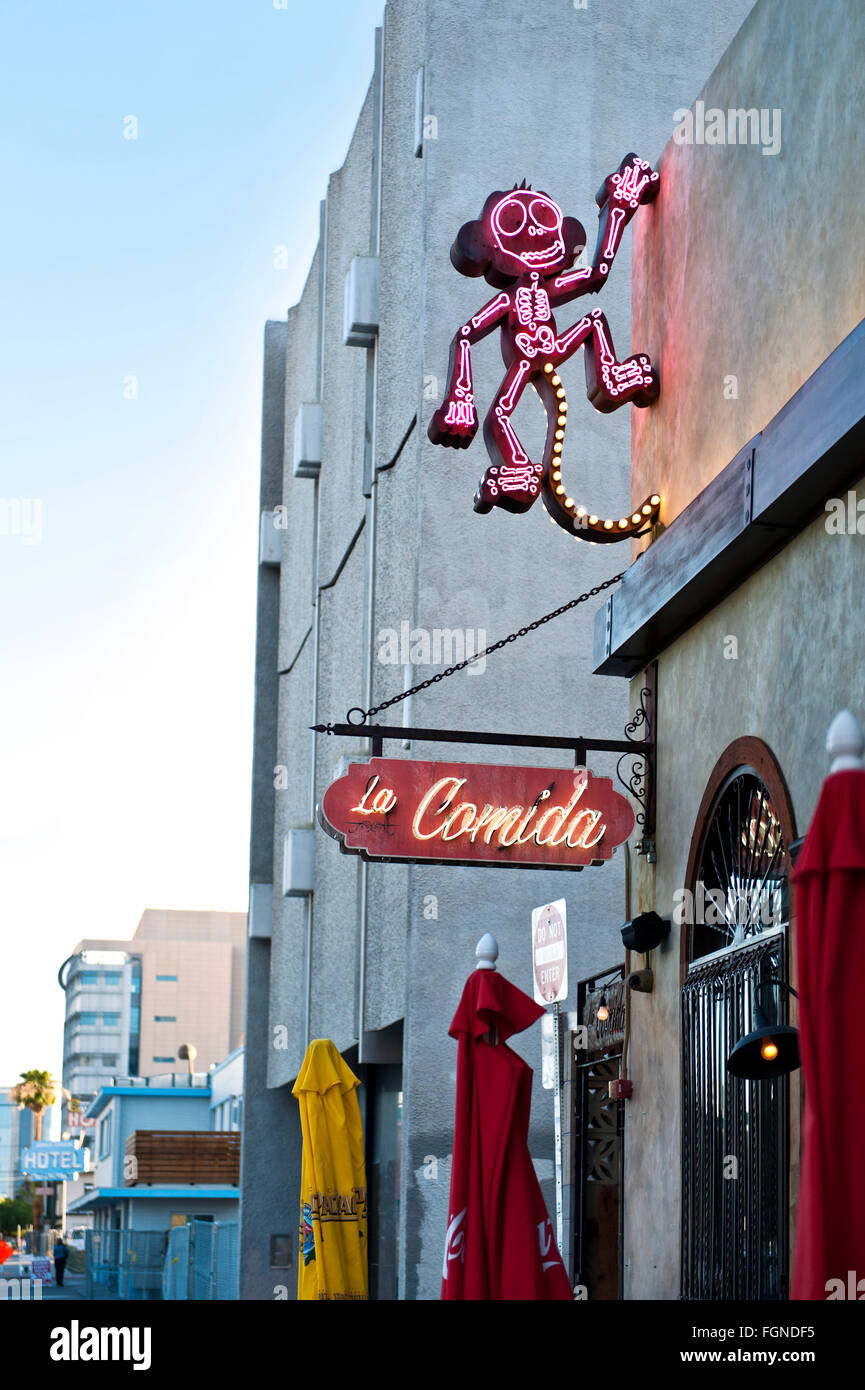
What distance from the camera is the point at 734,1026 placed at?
779 cm

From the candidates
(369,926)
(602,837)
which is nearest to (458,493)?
(369,926)

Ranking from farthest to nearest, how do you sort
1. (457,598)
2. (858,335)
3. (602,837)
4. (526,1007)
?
(457,598) → (602,837) → (526,1007) → (858,335)

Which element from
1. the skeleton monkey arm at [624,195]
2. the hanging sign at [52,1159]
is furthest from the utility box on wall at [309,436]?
the hanging sign at [52,1159]

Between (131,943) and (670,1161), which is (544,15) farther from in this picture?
(131,943)

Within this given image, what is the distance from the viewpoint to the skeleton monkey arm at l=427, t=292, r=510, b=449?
33.2 feet

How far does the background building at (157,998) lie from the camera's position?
146 m

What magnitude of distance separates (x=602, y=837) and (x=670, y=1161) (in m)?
1.79

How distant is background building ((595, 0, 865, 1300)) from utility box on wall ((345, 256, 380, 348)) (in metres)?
9.29

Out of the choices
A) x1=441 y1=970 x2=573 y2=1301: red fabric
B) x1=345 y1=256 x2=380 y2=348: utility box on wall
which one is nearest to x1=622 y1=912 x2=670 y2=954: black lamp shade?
x1=441 y1=970 x2=573 y2=1301: red fabric

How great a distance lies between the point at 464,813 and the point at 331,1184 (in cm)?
535

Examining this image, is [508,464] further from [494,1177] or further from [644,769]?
[494,1177]

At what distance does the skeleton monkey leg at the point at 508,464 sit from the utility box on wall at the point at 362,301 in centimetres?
928

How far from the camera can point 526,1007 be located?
867 cm

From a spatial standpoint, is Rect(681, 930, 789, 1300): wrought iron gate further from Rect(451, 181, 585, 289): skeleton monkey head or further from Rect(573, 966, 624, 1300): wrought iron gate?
Rect(451, 181, 585, 289): skeleton monkey head
